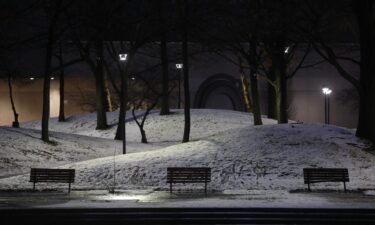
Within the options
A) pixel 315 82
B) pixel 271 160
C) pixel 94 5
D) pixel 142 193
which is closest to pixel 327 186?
pixel 271 160

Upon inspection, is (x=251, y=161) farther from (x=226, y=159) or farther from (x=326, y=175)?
(x=326, y=175)

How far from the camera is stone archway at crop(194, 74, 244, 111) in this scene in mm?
69000

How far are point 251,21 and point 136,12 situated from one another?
34.6 ft

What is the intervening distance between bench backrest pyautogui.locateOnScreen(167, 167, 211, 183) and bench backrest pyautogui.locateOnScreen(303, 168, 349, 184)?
Result: 3.75 m

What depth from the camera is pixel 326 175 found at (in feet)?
79.3

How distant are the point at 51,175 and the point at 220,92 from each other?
4709 cm

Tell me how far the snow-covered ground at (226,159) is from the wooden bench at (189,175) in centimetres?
87

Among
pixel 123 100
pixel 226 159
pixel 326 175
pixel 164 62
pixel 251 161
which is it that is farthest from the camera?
pixel 164 62

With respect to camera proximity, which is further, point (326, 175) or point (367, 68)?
point (367, 68)

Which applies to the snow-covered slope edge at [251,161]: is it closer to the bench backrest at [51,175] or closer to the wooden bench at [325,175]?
the wooden bench at [325,175]

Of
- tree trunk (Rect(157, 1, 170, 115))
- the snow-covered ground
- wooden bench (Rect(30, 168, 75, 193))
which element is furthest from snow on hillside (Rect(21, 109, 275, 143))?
wooden bench (Rect(30, 168, 75, 193))

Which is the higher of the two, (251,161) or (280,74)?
(280,74)
